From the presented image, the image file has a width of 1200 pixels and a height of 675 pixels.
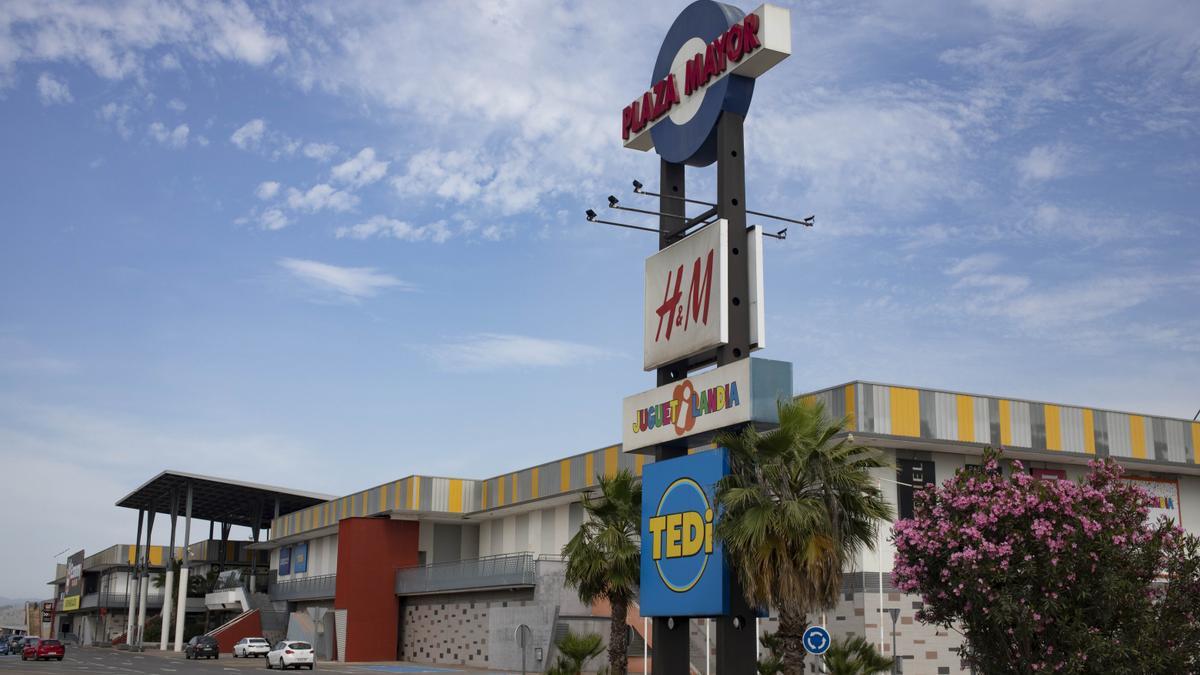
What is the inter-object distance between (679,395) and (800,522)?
148 inches

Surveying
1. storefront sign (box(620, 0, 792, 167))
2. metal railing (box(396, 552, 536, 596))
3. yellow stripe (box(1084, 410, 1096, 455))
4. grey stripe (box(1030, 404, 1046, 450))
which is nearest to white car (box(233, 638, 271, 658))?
metal railing (box(396, 552, 536, 596))

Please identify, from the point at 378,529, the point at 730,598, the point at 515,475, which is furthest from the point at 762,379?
the point at 378,529

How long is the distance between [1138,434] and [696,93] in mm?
22669

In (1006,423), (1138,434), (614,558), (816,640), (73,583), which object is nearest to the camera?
(816,640)

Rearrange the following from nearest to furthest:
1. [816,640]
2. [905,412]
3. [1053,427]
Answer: [816,640] < [905,412] < [1053,427]

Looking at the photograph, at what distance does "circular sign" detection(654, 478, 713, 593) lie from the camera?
20422 mm

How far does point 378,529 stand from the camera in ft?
199

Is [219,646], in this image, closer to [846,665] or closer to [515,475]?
[515,475]

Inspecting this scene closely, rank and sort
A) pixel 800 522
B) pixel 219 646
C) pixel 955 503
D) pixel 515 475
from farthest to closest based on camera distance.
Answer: pixel 219 646 < pixel 515 475 < pixel 955 503 < pixel 800 522

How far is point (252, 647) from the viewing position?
6438cm

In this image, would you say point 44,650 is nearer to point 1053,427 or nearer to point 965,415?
point 965,415

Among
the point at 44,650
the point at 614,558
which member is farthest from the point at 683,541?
the point at 44,650

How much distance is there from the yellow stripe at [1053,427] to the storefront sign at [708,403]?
1799 cm

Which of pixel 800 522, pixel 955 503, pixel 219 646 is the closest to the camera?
pixel 800 522
